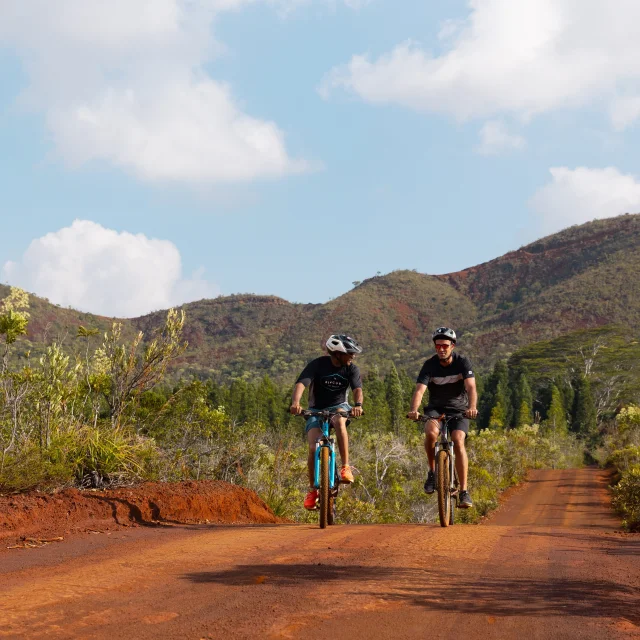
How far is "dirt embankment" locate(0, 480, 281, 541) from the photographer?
7.77 metres

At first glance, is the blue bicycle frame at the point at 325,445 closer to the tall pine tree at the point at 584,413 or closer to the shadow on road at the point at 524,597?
the shadow on road at the point at 524,597

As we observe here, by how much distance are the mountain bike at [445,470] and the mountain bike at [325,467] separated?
104cm

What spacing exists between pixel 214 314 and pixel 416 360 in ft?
180

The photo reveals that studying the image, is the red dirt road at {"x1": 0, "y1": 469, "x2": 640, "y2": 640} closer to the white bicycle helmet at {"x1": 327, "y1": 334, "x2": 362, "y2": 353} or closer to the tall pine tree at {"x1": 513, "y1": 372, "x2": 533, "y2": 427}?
the white bicycle helmet at {"x1": 327, "y1": 334, "x2": 362, "y2": 353}

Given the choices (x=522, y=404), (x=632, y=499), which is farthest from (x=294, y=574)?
(x=522, y=404)

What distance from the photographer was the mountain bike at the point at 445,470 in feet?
28.0

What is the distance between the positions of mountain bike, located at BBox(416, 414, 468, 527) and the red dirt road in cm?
74

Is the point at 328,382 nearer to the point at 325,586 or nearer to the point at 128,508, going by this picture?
the point at 128,508

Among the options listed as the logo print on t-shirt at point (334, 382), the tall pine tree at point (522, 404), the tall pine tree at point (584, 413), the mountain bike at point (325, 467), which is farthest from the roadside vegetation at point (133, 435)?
Answer: the tall pine tree at point (584, 413)

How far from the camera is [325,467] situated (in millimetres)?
8211

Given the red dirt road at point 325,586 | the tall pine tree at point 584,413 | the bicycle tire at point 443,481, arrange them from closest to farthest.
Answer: the red dirt road at point 325,586, the bicycle tire at point 443,481, the tall pine tree at point 584,413

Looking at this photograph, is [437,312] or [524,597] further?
[437,312]

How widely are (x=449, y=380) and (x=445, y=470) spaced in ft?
3.28

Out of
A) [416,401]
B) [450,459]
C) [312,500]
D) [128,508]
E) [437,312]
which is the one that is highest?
[437,312]
